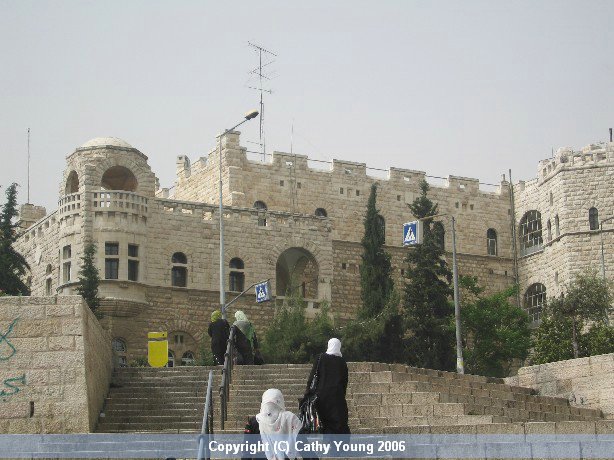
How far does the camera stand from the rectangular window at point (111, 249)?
4656 centimetres

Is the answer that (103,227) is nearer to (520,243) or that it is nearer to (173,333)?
(173,333)

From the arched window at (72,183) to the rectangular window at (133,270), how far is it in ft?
11.3

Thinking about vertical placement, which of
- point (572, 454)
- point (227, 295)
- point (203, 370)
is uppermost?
point (227, 295)

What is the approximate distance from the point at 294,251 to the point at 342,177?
5.21 metres

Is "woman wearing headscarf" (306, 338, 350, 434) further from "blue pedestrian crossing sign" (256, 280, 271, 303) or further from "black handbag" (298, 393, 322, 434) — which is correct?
"blue pedestrian crossing sign" (256, 280, 271, 303)

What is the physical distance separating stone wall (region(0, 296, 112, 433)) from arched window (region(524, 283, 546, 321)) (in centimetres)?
3858

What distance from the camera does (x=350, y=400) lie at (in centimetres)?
2406

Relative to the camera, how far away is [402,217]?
58031 mm

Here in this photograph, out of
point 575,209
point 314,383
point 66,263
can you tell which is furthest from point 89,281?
point 314,383

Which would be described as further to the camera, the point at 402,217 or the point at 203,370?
the point at 402,217

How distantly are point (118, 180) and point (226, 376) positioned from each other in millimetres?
28863

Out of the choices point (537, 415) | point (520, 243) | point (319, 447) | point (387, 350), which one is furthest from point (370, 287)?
point (319, 447)

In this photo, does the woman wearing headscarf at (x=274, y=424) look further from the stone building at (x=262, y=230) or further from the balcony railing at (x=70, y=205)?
the balcony railing at (x=70, y=205)

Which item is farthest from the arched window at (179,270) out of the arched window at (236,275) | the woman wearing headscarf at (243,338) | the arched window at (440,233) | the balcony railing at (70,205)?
the woman wearing headscarf at (243,338)
